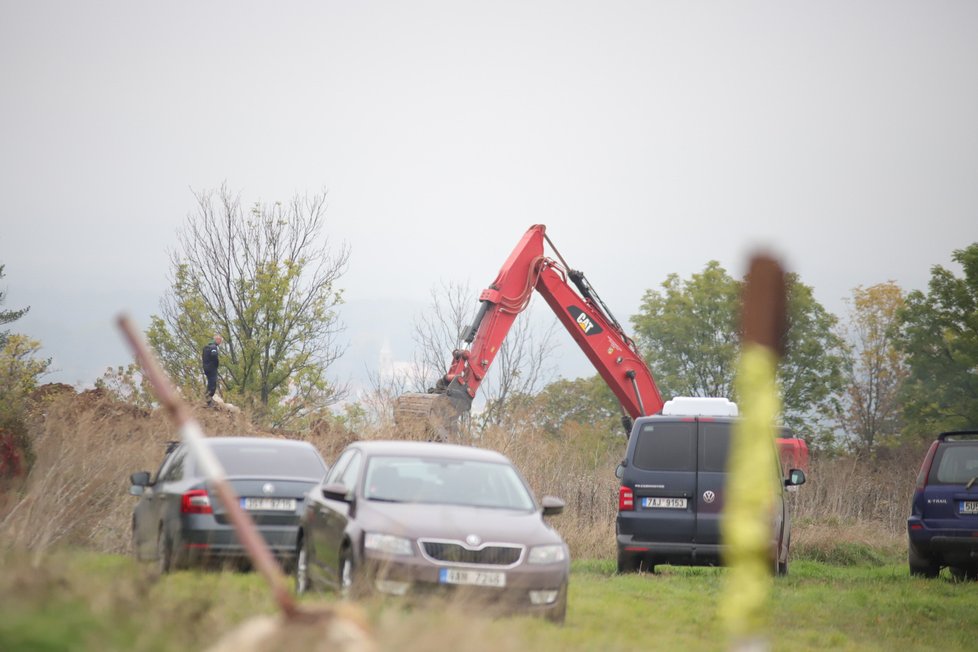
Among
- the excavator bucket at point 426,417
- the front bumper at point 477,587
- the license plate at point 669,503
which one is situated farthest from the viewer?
the excavator bucket at point 426,417

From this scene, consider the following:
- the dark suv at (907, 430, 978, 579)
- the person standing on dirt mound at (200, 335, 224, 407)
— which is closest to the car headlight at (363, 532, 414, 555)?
the dark suv at (907, 430, 978, 579)

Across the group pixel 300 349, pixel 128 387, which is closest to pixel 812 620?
pixel 128 387

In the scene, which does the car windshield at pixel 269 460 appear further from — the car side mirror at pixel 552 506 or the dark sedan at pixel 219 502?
the car side mirror at pixel 552 506

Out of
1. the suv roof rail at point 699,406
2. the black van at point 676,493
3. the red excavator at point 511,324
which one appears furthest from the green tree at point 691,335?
the black van at point 676,493

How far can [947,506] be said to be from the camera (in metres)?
17.4

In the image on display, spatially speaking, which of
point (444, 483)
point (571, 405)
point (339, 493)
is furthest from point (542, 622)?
point (571, 405)

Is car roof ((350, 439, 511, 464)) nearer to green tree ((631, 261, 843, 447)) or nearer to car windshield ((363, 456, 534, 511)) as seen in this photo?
car windshield ((363, 456, 534, 511))

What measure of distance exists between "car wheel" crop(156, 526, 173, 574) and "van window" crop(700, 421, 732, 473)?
7.01 meters

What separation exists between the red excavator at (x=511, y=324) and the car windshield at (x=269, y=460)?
35.3 ft

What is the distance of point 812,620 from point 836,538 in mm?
11198

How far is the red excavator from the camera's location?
26.2m

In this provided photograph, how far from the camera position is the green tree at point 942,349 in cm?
6006

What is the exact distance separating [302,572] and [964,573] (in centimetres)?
1126

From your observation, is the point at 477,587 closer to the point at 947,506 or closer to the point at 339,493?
the point at 339,493
